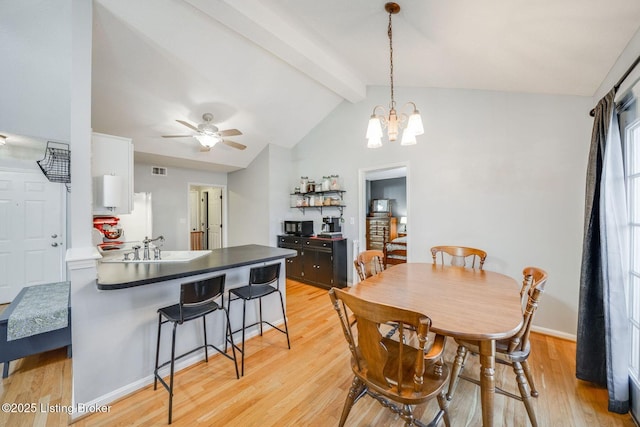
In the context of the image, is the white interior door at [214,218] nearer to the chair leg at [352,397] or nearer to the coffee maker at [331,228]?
the coffee maker at [331,228]

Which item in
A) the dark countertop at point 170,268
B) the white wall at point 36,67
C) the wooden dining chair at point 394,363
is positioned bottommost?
the wooden dining chair at point 394,363

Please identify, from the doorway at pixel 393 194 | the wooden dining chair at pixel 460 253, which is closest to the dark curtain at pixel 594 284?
the wooden dining chair at pixel 460 253

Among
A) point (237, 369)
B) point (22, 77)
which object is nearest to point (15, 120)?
point (22, 77)

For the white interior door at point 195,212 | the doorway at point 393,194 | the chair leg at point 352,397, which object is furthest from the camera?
the white interior door at point 195,212

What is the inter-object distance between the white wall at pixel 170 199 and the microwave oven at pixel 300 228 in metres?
2.42

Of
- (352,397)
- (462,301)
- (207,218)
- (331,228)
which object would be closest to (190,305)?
(352,397)

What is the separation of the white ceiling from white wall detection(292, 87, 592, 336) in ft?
0.78

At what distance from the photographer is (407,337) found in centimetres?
257

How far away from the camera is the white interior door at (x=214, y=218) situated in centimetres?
648

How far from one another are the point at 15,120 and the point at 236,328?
141 inches

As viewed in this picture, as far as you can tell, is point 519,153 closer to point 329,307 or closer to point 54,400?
point 329,307

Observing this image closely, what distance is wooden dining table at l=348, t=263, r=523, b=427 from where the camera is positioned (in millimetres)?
1216

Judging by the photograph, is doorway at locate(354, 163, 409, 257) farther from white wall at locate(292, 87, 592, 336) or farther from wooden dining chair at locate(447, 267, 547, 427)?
wooden dining chair at locate(447, 267, 547, 427)

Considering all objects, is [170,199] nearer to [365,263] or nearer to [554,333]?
[365,263]
